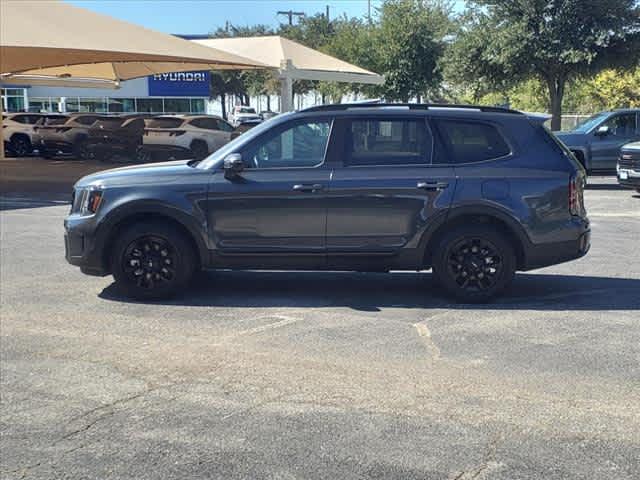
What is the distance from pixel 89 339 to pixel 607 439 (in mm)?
4121

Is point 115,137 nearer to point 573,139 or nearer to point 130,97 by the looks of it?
point 573,139

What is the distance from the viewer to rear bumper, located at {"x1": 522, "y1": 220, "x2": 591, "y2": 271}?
23.9 ft

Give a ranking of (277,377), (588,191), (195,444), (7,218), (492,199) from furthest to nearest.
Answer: (588,191) < (7,218) < (492,199) < (277,377) < (195,444)

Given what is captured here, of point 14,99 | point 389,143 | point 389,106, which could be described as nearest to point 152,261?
point 389,143

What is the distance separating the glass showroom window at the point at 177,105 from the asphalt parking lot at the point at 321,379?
48375 mm

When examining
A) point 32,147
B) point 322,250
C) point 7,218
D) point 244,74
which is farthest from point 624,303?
point 244,74

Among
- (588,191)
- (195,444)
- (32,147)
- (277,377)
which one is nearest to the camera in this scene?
(195,444)

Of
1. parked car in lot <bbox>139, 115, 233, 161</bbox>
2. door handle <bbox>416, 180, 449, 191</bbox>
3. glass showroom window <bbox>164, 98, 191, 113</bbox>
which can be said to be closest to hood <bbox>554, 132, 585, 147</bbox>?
parked car in lot <bbox>139, 115, 233, 161</bbox>

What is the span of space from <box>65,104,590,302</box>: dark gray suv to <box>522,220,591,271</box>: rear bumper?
11 millimetres

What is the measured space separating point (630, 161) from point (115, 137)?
58.6 feet

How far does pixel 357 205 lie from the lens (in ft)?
23.8

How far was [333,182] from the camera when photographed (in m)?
7.24

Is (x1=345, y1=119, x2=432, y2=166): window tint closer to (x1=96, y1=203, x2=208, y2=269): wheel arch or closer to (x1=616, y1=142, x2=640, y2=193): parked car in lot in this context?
(x1=96, y1=203, x2=208, y2=269): wheel arch

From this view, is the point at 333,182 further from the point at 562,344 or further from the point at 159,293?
the point at 562,344
